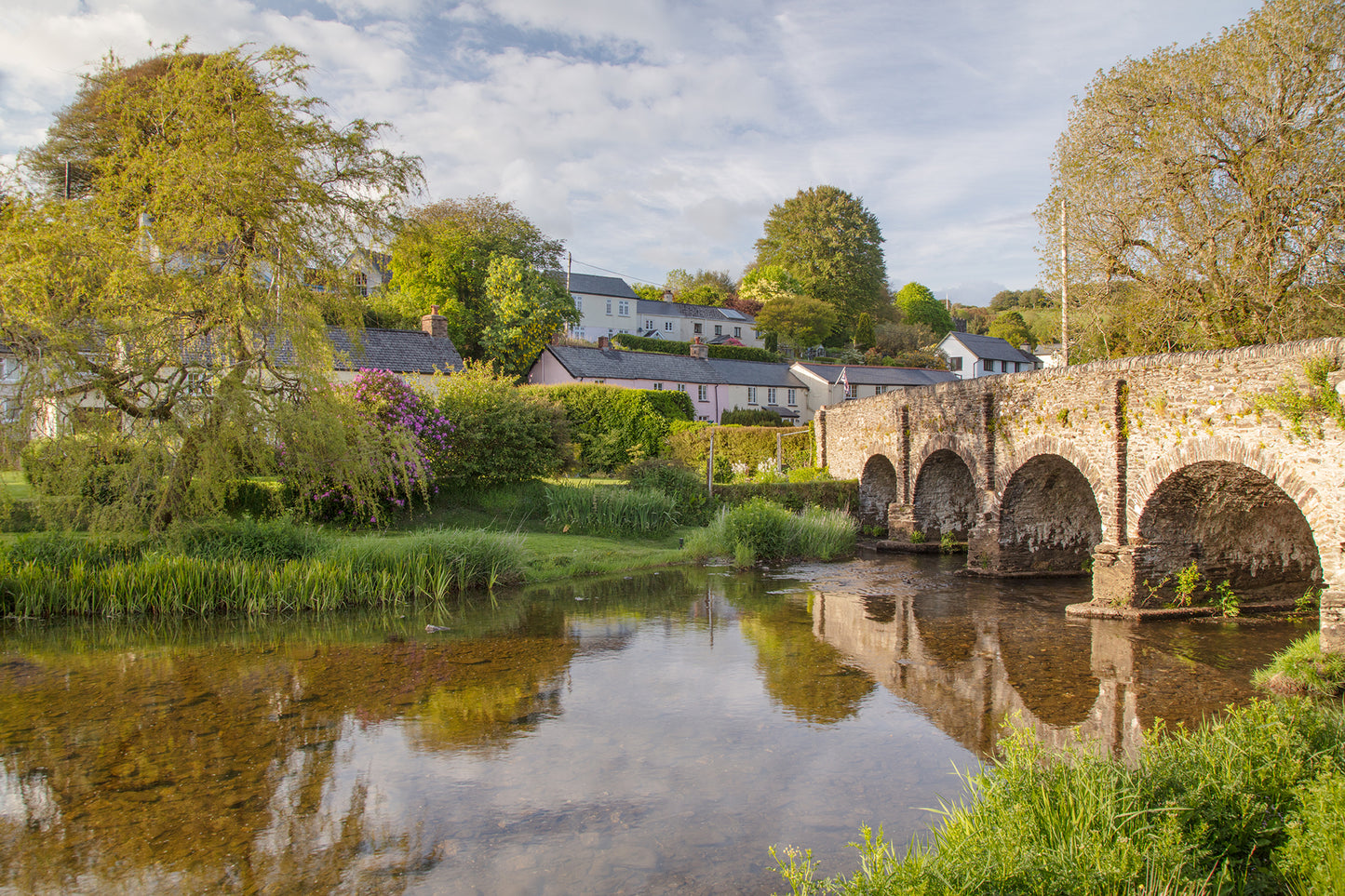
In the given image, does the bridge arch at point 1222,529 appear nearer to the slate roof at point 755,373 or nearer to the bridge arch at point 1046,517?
the bridge arch at point 1046,517

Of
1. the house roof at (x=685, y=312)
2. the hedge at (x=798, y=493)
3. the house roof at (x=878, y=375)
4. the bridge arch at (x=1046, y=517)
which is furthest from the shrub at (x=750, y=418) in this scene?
the bridge arch at (x=1046, y=517)

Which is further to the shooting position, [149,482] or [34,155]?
[34,155]

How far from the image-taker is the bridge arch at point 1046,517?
15.1 m

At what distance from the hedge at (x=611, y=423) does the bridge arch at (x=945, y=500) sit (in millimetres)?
12031

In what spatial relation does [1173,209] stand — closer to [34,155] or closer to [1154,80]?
[1154,80]

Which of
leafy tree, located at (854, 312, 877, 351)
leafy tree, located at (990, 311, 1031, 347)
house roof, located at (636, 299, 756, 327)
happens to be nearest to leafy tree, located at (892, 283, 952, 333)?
leafy tree, located at (990, 311, 1031, 347)

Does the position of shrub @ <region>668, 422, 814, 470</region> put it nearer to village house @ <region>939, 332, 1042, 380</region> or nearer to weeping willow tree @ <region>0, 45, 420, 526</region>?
weeping willow tree @ <region>0, 45, 420, 526</region>

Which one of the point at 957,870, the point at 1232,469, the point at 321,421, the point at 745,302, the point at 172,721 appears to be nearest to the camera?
the point at 957,870

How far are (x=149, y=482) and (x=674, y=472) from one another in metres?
11.6

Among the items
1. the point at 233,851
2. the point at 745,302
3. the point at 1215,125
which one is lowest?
the point at 233,851

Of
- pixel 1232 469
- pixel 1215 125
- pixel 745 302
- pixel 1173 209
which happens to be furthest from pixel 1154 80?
pixel 745 302

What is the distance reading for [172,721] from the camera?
745cm

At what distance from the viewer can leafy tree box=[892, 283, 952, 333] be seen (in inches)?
2667

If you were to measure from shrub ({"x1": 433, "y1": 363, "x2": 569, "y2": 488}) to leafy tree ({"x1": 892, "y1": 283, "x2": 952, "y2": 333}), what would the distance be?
53340mm
